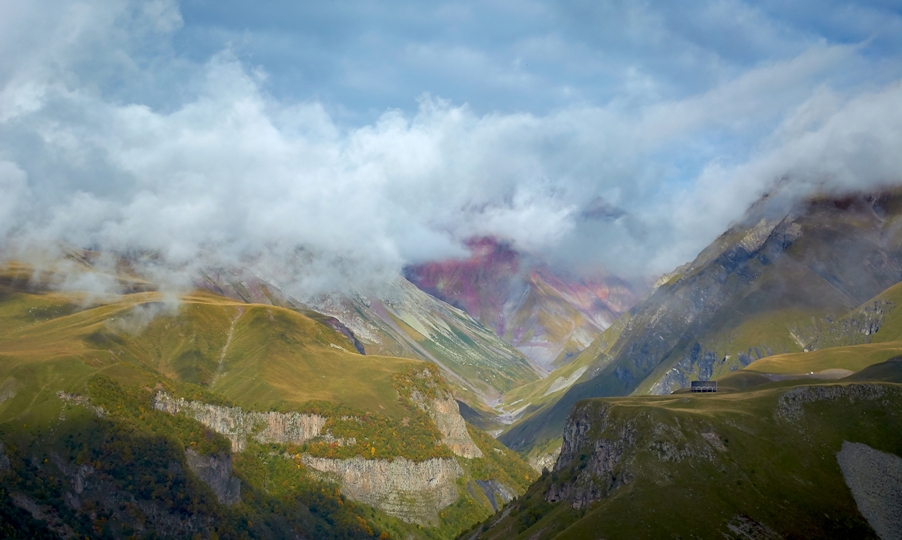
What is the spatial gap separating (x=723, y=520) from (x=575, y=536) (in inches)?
1354

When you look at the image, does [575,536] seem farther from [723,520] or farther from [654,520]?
[723,520]

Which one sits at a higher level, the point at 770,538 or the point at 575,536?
the point at 575,536

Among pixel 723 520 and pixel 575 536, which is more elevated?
pixel 575 536

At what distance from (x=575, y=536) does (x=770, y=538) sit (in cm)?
4456

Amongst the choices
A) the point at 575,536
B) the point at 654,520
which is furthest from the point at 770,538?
the point at 575,536

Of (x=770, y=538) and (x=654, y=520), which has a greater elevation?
(x=654, y=520)

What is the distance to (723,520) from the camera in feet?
648

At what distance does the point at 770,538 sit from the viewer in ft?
645

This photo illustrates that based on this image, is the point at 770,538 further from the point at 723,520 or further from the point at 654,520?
the point at 654,520

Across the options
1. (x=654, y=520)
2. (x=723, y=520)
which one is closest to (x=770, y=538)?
(x=723, y=520)

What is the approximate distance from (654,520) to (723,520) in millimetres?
16896

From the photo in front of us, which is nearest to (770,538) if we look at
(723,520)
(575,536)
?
(723,520)

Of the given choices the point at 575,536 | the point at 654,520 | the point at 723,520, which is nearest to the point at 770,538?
the point at 723,520
